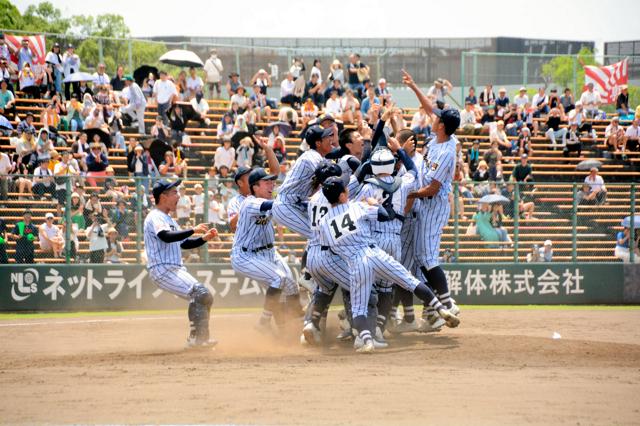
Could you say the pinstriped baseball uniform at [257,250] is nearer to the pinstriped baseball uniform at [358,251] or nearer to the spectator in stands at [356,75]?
the pinstriped baseball uniform at [358,251]

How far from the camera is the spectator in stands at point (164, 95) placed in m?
24.9

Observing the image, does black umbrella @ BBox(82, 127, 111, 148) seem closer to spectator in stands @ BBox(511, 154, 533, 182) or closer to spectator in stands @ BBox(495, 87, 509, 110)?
spectator in stands @ BBox(511, 154, 533, 182)

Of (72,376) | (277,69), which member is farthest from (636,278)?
(277,69)

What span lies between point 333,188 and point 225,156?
1267 centimetres

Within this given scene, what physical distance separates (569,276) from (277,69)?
53.5ft

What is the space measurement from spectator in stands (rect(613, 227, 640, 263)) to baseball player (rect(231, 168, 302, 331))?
34.1ft

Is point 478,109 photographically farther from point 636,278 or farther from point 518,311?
point 518,311

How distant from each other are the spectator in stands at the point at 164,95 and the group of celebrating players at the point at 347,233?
1289cm

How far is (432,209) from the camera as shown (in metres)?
11.8

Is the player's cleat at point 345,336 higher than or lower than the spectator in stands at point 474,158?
lower

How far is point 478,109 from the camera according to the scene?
93.8 feet

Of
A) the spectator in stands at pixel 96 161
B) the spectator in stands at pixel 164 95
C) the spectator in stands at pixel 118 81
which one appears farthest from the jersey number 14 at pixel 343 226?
the spectator in stands at pixel 118 81

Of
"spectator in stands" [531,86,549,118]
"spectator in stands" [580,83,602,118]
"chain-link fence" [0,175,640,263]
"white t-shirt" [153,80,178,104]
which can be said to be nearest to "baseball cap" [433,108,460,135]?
"chain-link fence" [0,175,640,263]

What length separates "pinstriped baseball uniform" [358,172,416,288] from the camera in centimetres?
1128
